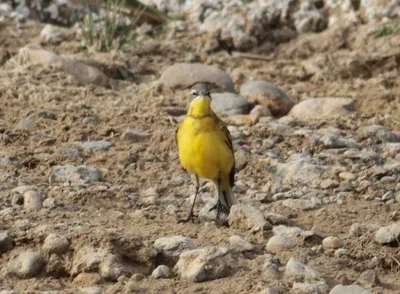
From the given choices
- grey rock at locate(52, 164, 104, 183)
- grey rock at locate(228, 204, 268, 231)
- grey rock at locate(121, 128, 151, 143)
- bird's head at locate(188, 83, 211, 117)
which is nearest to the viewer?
grey rock at locate(228, 204, 268, 231)

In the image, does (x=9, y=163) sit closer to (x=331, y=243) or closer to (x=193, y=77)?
(x=331, y=243)

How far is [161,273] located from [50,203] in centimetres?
176

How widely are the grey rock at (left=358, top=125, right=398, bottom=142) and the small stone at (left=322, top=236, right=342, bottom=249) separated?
3.32 m

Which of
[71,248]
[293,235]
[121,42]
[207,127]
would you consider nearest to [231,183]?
[207,127]

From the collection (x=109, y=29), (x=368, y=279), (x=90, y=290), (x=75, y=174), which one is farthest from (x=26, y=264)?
(x=109, y=29)

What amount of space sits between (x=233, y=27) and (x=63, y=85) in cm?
288

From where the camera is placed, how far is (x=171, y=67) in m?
11.7

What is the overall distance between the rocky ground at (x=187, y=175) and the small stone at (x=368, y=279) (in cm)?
1

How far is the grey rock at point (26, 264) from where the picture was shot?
234 inches

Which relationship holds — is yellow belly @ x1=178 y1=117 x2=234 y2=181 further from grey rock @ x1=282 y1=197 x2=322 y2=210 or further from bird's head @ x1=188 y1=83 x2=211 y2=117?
grey rock @ x1=282 y1=197 x2=322 y2=210

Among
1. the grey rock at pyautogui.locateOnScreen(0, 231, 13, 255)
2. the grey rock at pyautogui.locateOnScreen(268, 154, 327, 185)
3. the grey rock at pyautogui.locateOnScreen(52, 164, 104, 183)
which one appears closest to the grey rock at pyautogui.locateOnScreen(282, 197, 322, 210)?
the grey rock at pyautogui.locateOnScreen(268, 154, 327, 185)

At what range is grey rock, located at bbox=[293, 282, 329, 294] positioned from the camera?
227 inches

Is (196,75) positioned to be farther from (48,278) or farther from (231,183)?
(48,278)

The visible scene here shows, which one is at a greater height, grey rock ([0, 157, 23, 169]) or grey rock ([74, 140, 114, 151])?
grey rock ([0, 157, 23, 169])
